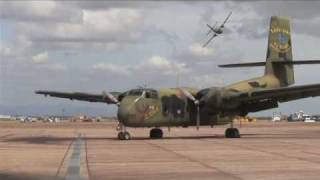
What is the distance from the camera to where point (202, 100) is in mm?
36750

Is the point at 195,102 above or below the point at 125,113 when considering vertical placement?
above

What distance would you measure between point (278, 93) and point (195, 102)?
528cm

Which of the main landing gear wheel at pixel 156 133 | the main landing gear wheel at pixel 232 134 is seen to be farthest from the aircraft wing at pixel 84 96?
the main landing gear wheel at pixel 232 134

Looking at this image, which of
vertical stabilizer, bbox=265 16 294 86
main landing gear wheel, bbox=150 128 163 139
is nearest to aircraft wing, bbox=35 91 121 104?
main landing gear wheel, bbox=150 128 163 139

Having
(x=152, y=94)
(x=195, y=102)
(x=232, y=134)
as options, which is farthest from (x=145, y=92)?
(x=232, y=134)

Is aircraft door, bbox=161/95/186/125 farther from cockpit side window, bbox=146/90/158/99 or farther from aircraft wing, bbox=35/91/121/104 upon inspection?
aircraft wing, bbox=35/91/121/104

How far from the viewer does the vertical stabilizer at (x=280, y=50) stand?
139 ft

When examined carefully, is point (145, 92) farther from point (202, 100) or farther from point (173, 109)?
point (202, 100)

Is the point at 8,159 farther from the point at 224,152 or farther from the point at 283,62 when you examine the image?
the point at 283,62

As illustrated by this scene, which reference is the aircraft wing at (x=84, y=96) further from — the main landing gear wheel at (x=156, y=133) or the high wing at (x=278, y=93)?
the high wing at (x=278, y=93)

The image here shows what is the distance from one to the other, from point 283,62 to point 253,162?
25.5 meters

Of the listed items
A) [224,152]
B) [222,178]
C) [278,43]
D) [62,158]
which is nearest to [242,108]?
[278,43]

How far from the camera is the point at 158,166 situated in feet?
55.2

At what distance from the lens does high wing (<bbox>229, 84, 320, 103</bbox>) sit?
114 feet
